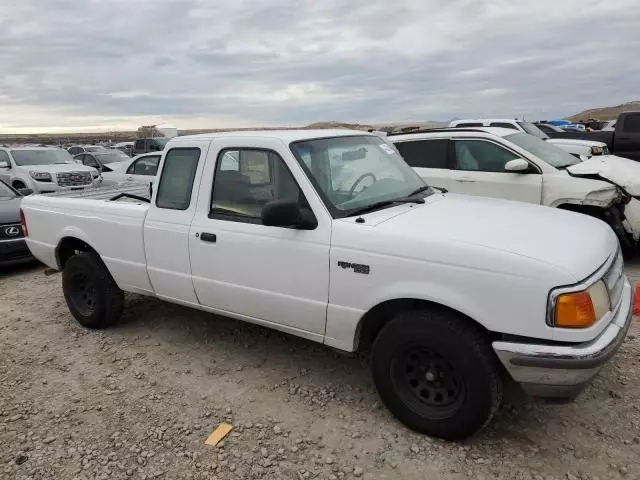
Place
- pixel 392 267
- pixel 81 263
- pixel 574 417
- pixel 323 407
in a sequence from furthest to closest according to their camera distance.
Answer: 1. pixel 81 263
2. pixel 323 407
3. pixel 574 417
4. pixel 392 267

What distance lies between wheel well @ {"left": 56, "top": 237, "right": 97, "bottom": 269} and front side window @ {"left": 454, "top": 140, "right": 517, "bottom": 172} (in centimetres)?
487

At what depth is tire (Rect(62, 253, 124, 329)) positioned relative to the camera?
198 inches

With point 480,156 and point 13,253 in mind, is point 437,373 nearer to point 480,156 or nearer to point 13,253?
point 480,156

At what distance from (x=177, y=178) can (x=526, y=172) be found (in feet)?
15.0

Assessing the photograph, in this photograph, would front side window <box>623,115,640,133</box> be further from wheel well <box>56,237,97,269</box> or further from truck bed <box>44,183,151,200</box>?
wheel well <box>56,237,97,269</box>

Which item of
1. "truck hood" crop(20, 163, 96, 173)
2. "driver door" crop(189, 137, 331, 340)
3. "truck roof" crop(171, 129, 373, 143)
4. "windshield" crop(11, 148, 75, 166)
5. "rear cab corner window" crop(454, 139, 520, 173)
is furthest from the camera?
"windshield" crop(11, 148, 75, 166)

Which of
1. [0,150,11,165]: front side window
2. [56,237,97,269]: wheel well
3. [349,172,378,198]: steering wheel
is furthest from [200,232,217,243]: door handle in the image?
[0,150,11,165]: front side window

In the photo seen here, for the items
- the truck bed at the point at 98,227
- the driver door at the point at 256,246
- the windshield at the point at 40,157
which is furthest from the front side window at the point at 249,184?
the windshield at the point at 40,157

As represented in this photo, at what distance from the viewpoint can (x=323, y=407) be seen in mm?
3684

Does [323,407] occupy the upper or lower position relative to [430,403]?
lower

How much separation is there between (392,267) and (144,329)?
3151 mm

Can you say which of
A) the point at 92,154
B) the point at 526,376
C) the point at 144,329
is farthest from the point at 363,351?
the point at 92,154

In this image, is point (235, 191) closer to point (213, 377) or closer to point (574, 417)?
point (213, 377)

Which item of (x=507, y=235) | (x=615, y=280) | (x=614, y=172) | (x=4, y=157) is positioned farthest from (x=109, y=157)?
(x=615, y=280)
